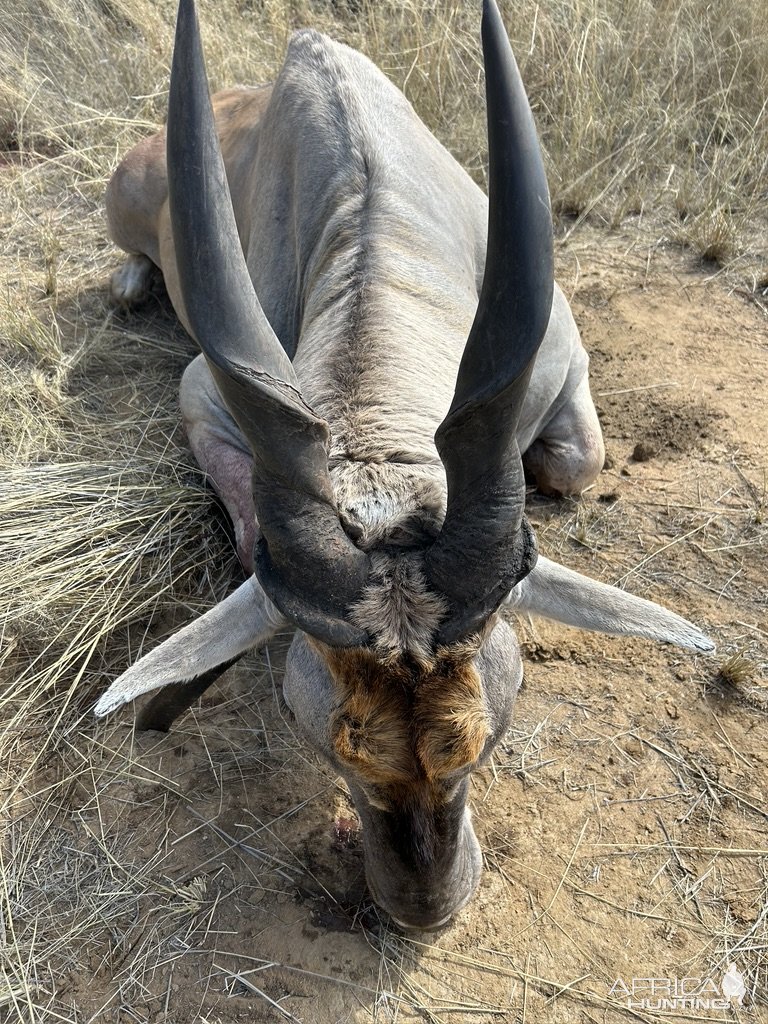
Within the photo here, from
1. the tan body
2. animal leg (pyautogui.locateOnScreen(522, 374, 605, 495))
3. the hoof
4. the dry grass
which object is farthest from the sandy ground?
the hoof

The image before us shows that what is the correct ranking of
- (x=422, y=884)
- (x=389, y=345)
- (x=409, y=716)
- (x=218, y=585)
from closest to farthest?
1. (x=409, y=716)
2. (x=422, y=884)
3. (x=389, y=345)
4. (x=218, y=585)

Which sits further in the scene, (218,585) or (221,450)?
(221,450)

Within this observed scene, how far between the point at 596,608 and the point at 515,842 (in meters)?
1.34

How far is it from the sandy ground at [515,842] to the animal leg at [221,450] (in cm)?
71

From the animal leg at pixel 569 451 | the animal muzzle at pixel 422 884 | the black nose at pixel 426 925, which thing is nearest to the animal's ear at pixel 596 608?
the animal muzzle at pixel 422 884

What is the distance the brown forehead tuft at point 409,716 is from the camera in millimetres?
2793

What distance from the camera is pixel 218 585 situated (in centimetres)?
519

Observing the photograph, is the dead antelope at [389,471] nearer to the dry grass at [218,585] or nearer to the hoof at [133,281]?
Result: the dry grass at [218,585]

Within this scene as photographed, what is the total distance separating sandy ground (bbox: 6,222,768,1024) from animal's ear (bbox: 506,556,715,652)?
4.03 ft

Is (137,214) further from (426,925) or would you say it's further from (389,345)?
(426,925)

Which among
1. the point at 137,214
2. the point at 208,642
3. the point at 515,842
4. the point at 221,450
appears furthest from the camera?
the point at 137,214

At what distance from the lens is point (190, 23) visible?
2406 mm

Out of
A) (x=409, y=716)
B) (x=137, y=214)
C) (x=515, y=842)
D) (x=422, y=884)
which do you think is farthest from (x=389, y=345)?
(x=137, y=214)

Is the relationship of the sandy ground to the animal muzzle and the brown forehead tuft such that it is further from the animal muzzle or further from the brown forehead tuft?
the brown forehead tuft
